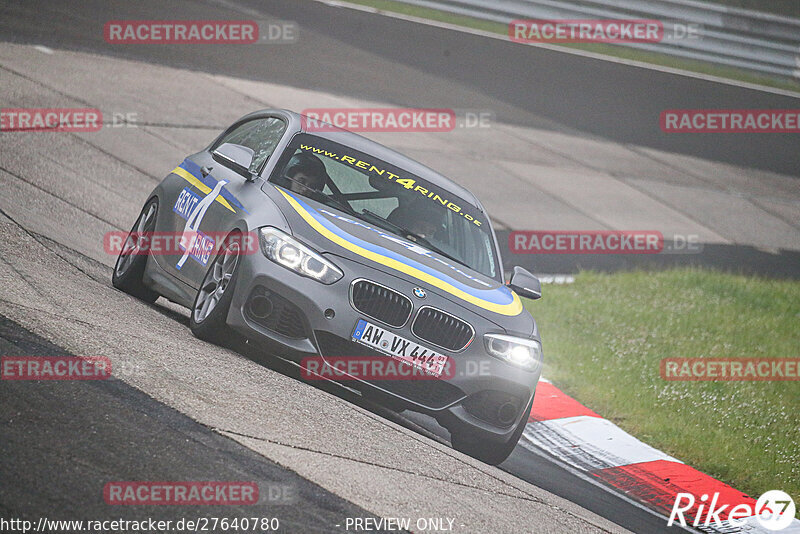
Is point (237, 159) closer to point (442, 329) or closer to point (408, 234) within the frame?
point (408, 234)

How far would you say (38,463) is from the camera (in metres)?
4.52

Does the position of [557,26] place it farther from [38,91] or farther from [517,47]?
[38,91]

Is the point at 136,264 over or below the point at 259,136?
below

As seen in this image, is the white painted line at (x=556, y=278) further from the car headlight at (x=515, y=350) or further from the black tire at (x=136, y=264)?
the car headlight at (x=515, y=350)

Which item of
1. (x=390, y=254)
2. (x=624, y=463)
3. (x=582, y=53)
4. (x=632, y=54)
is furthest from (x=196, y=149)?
(x=632, y=54)

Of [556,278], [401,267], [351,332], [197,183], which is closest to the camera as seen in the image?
[351,332]

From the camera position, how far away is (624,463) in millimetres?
8414

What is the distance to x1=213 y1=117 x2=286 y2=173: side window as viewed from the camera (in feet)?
26.1

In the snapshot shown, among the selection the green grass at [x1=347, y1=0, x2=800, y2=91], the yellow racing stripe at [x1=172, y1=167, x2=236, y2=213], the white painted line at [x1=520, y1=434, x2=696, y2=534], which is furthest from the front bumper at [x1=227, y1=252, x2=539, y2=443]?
the green grass at [x1=347, y1=0, x2=800, y2=91]

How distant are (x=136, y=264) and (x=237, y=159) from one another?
1.31m

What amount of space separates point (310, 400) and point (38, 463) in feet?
6.94

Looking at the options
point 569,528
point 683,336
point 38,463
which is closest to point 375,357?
A: point 569,528

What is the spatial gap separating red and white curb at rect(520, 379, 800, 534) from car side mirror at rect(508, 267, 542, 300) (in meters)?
1.23

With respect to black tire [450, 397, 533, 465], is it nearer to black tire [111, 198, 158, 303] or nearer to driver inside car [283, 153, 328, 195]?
driver inside car [283, 153, 328, 195]
